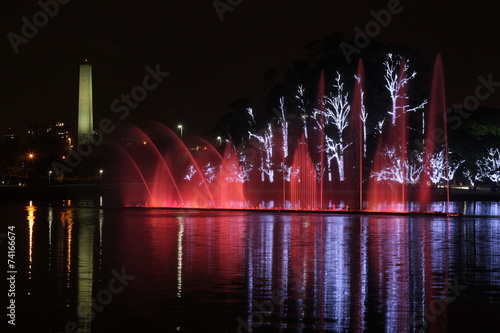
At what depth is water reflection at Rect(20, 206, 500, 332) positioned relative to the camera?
34.7ft

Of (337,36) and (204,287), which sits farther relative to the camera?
(337,36)

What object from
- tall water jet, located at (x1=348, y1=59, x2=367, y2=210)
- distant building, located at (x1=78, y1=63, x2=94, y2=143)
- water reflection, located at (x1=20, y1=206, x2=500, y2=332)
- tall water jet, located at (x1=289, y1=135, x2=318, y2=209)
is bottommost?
water reflection, located at (x1=20, y1=206, x2=500, y2=332)

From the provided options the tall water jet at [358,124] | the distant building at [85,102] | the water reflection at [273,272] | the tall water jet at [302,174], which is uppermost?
the distant building at [85,102]

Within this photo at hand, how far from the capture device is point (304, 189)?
6334 cm

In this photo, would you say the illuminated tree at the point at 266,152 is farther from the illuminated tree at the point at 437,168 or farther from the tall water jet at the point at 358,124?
the illuminated tree at the point at 437,168

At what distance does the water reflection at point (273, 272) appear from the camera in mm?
10586

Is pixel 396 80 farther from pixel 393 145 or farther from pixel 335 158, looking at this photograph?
pixel 335 158

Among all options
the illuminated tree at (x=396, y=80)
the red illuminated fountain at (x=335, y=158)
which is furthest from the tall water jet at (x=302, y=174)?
the illuminated tree at (x=396, y=80)

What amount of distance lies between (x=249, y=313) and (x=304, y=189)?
52.7m

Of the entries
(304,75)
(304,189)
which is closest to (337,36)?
(304,75)

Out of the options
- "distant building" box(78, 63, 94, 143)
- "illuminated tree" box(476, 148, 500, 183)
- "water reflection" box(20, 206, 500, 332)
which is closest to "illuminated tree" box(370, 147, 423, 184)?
"illuminated tree" box(476, 148, 500, 183)

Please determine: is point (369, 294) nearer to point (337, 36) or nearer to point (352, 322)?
point (352, 322)

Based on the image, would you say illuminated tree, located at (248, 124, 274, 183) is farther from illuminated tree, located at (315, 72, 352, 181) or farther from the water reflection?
the water reflection

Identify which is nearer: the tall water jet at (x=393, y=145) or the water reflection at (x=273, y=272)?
the water reflection at (x=273, y=272)
